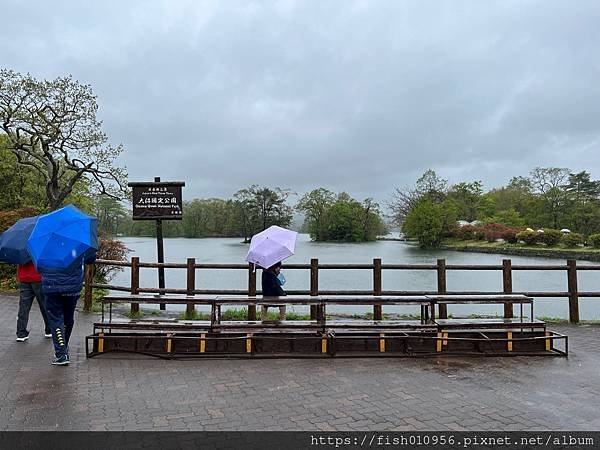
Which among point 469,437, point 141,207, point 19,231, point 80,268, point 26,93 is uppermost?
point 26,93

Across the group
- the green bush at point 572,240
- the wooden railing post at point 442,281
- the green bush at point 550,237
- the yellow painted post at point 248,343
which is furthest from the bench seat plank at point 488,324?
the green bush at point 550,237

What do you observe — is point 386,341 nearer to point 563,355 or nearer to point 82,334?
point 563,355

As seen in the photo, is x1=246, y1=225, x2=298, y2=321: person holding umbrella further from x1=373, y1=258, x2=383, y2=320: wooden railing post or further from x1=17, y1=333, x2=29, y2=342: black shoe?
x1=17, y1=333, x2=29, y2=342: black shoe

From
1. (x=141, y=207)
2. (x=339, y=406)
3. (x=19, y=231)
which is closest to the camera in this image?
(x=339, y=406)

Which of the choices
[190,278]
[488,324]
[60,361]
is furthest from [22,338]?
[488,324]

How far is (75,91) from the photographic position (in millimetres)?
15133

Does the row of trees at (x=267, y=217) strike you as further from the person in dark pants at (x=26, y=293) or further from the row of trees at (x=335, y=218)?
the person in dark pants at (x=26, y=293)

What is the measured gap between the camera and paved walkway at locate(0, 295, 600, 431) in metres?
3.87

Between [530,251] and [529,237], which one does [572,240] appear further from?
[530,251]

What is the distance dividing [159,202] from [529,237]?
41.8 m

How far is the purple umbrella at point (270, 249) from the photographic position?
6.71m

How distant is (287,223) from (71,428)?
14421 millimetres

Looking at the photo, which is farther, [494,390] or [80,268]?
[80,268]

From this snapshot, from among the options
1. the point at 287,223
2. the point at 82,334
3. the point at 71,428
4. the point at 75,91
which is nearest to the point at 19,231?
the point at 82,334
